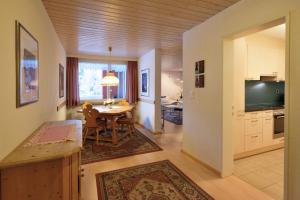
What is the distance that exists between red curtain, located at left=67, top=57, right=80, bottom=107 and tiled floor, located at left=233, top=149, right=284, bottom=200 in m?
4.67

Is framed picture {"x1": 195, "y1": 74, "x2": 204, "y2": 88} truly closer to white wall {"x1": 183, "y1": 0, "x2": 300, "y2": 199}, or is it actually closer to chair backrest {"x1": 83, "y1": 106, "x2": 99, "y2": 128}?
white wall {"x1": 183, "y1": 0, "x2": 300, "y2": 199}

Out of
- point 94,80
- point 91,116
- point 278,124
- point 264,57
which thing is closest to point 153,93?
point 91,116

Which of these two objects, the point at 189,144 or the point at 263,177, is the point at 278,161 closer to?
the point at 263,177

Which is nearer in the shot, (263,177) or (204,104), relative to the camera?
(263,177)

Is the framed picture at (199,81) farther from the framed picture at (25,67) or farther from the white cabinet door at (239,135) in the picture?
the framed picture at (25,67)

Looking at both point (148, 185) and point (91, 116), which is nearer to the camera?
point (148, 185)

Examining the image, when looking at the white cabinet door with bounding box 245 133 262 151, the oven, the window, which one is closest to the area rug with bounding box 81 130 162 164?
the white cabinet door with bounding box 245 133 262 151

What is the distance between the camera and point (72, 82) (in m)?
5.26

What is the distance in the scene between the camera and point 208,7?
7.45ft

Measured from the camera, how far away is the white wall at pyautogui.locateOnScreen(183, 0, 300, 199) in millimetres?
1576

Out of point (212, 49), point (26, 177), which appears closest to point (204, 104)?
point (212, 49)

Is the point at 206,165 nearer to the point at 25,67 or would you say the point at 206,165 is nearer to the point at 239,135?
the point at 239,135

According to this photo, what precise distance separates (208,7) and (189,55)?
3.16 ft

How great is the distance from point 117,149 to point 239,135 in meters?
2.38
